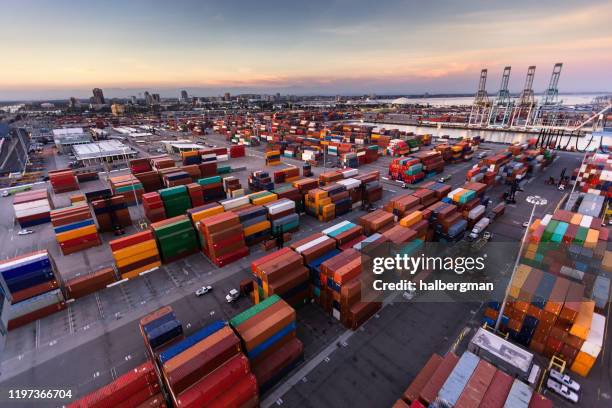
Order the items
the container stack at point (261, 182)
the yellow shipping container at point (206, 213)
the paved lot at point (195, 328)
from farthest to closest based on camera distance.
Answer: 1. the container stack at point (261, 182)
2. the yellow shipping container at point (206, 213)
3. the paved lot at point (195, 328)

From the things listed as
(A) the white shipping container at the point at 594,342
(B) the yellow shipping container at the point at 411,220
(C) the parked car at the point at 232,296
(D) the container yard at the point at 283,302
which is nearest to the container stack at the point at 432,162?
(D) the container yard at the point at 283,302

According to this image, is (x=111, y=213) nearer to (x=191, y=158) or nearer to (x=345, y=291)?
(x=191, y=158)

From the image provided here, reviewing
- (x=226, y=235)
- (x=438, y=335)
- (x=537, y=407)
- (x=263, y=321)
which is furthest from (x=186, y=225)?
(x=537, y=407)

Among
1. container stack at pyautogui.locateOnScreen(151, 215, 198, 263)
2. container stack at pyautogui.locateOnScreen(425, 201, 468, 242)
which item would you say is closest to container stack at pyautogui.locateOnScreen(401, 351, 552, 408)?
container stack at pyautogui.locateOnScreen(425, 201, 468, 242)

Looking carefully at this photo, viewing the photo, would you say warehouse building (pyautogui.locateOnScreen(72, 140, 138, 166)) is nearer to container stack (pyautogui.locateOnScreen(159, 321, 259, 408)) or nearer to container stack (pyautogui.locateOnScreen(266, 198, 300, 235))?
container stack (pyautogui.locateOnScreen(266, 198, 300, 235))

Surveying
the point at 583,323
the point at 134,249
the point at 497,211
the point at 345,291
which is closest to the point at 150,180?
the point at 134,249

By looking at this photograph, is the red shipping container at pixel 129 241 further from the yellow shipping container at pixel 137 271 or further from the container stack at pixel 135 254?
the yellow shipping container at pixel 137 271

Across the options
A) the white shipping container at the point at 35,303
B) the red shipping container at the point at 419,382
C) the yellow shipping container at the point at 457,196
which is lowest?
the white shipping container at the point at 35,303
